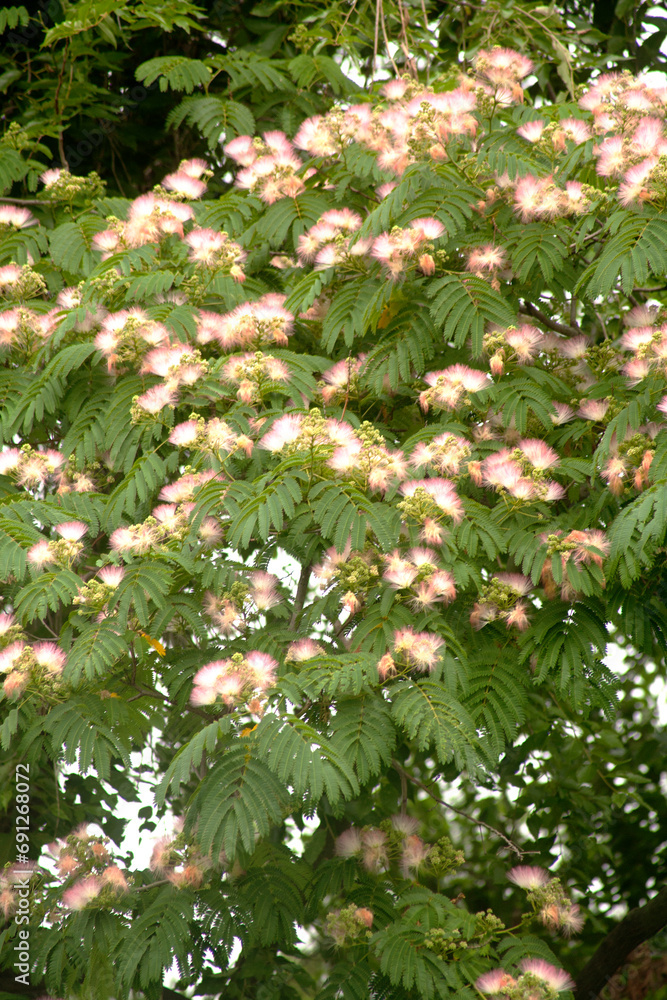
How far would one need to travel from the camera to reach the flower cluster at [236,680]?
3.41m

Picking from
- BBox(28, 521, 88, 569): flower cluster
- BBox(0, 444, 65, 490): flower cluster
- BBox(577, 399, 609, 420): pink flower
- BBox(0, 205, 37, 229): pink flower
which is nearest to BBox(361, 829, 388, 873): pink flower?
BBox(28, 521, 88, 569): flower cluster

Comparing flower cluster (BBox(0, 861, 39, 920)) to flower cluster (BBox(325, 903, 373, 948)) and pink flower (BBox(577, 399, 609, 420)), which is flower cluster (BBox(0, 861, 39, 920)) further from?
pink flower (BBox(577, 399, 609, 420))

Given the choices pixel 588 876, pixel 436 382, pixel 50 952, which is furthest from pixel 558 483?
pixel 588 876

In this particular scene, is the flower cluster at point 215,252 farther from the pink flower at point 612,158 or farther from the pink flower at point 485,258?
the pink flower at point 612,158

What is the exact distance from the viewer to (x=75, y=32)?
567cm

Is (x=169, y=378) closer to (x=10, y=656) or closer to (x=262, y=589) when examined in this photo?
(x=262, y=589)

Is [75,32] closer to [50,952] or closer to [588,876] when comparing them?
[50,952]

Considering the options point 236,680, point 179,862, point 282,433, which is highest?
point 282,433

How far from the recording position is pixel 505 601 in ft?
12.3

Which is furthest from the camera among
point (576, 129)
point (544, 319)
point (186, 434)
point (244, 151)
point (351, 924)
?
point (244, 151)

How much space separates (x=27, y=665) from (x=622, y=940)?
10.5ft

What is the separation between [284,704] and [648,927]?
2624 millimetres

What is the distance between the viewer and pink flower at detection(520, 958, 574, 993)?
139 inches

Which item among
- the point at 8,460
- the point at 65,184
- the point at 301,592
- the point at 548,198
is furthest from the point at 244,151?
the point at 301,592
